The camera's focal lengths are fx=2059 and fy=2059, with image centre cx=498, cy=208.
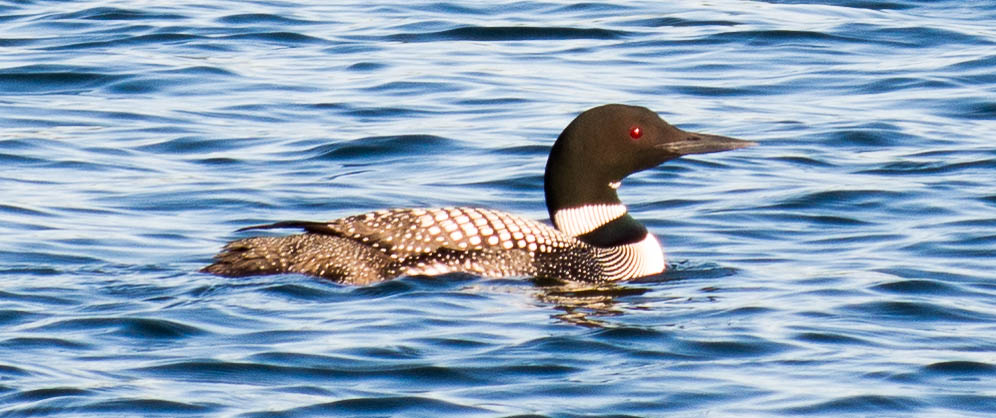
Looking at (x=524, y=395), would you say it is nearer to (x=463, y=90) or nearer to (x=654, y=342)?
(x=654, y=342)

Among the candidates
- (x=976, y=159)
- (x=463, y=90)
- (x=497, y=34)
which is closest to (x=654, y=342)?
(x=976, y=159)

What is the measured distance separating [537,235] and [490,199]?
1.56 metres

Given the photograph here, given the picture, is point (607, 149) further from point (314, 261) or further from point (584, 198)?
point (314, 261)

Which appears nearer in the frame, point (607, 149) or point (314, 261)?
point (314, 261)

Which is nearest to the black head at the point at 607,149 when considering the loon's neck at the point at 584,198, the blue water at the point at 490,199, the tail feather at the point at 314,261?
the loon's neck at the point at 584,198

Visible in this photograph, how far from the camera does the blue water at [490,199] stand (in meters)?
5.45

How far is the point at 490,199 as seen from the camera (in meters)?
8.58

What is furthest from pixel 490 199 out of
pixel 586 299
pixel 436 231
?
pixel 586 299

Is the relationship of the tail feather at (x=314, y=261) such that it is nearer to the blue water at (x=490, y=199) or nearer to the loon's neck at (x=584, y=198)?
the blue water at (x=490, y=199)

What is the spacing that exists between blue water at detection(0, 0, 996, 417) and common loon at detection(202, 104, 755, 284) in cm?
9

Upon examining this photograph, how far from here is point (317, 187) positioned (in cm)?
870

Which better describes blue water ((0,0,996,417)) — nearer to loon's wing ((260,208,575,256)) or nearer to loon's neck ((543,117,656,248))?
loon's wing ((260,208,575,256))

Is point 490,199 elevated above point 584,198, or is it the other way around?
point 584,198

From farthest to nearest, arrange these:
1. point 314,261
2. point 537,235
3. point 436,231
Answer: point 537,235, point 436,231, point 314,261
